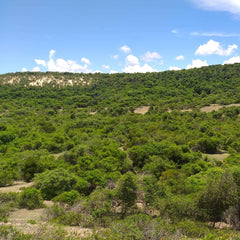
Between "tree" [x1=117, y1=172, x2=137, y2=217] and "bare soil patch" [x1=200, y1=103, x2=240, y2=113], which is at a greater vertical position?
"bare soil patch" [x1=200, y1=103, x2=240, y2=113]

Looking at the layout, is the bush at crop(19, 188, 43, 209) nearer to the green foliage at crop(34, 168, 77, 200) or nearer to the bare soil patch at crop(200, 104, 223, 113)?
the green foliage at crop(34, 168, 77, 200)

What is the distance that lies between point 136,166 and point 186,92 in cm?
5545

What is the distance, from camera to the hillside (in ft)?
36.7

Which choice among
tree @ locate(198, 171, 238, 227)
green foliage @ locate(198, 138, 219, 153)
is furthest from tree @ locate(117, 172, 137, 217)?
green foliage @ locate(198, 138, 219, 153)

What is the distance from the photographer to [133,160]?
2475cm

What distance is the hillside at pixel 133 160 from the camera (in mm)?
11172

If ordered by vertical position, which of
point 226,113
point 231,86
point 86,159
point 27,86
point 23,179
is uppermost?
point 27,86

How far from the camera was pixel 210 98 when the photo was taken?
201ft

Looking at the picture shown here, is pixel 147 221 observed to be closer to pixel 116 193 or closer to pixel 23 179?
pixel 116 193

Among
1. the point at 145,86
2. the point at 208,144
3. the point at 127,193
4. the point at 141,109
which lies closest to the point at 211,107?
the point at 141,109

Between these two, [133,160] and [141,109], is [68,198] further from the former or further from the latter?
[141,109]

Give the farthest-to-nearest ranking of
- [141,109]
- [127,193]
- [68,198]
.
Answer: [141,109] < [68,198] < [127,193]

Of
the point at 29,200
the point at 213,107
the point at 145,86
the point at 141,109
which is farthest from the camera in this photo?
the point at 145,86

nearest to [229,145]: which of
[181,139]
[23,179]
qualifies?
[181,139]
